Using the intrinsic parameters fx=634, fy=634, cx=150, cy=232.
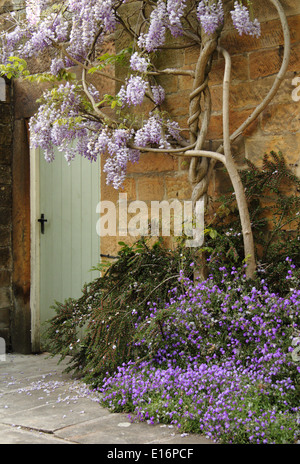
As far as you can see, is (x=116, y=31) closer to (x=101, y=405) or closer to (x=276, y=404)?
(x=101, y=405)

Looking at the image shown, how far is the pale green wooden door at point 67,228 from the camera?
547 cm

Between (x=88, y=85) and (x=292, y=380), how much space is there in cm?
284

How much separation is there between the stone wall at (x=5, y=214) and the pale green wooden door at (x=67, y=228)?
30 cm

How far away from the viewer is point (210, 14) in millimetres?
4047

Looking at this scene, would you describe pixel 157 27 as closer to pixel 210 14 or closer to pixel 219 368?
pixel 210 14

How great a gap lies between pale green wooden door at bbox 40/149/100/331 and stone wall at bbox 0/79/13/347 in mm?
299

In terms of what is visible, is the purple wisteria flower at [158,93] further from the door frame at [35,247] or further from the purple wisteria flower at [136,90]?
the door frame at [35,247]

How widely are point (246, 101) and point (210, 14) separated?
631 mm

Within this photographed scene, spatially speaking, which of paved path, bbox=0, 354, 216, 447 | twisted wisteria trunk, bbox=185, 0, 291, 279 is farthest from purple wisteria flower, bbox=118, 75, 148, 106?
paved path, bbox=0, 354, 216, 447

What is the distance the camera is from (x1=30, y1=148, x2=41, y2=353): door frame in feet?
19.0

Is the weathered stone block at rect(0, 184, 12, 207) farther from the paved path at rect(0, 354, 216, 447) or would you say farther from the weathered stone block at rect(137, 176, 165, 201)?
the paved path at rect(0, 354, 216, 447)

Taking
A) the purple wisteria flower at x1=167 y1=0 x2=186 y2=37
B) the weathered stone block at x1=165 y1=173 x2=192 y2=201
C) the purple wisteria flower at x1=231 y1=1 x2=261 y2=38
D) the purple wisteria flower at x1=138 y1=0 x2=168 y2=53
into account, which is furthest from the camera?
the weathered stone block at x1=165 y1=173 x2=192 y2=201

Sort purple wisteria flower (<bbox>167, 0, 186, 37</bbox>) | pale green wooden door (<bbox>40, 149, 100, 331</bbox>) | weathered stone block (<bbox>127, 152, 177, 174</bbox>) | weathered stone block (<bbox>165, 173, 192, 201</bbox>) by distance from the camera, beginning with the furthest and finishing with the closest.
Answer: pale green wooden door (<bbox>40, 149, 100, 331</bbox>) → weathered stone block (<bbox>127, 152, 177, 174</bbox>) → weathered stone block (<bbox>165, 173, 192, 201</bbox>) → purple wisteria flower (<bbox>167, 0, 186, 37</bbox>)

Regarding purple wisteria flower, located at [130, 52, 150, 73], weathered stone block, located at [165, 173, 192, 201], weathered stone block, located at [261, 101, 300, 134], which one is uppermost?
purple wisteria flower, located at [130, 52, 150, 73]
